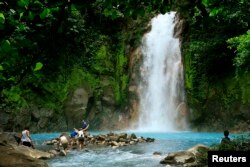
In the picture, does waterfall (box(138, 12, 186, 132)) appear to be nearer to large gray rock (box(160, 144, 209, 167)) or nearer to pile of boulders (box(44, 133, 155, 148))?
pile of boulders (box(44, 133, 155, 148))

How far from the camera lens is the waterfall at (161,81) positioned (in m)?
30.3

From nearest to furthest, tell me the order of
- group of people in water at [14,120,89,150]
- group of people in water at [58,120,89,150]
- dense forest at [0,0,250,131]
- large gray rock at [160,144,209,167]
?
large gray rock at [160,144,209,167] < group of people in water at [14,120,89,150] < group of people in water at [58,120,89,150] < dense forest at [0,0,250,131]

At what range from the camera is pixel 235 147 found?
32.5ft

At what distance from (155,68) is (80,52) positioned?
6.19 m

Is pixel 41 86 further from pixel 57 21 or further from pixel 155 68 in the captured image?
pixel 57 21

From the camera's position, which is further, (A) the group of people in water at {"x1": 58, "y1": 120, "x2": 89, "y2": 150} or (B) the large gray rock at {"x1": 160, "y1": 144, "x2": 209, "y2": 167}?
(A) the group of people in water at {"x1": 58, "y1": 120, "x2": 89, "y2": 150}

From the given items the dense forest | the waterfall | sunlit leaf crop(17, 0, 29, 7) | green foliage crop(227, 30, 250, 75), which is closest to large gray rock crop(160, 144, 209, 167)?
green foliage crop(227, 30, 250, 75)

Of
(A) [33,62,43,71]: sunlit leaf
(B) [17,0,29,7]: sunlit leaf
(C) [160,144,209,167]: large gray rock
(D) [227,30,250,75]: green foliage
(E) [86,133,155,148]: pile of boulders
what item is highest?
(D) [227,30,250,75]: green foliage

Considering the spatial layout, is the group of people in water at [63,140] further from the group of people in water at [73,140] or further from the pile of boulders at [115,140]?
the pile of boulders at [115,140]

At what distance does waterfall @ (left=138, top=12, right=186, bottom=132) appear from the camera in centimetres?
3027

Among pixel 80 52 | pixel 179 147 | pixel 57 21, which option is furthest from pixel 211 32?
pixel 57 21

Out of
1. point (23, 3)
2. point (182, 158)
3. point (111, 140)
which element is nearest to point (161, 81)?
point (111, 140)

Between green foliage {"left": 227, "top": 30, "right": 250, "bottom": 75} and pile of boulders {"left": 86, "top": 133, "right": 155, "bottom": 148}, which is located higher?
green foliage {"left": 227, "top": 30, "right": 250, "bottom": 75}

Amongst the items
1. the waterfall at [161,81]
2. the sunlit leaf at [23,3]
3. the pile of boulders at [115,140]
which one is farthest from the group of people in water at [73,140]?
the sunlit leaf at [23,3]
